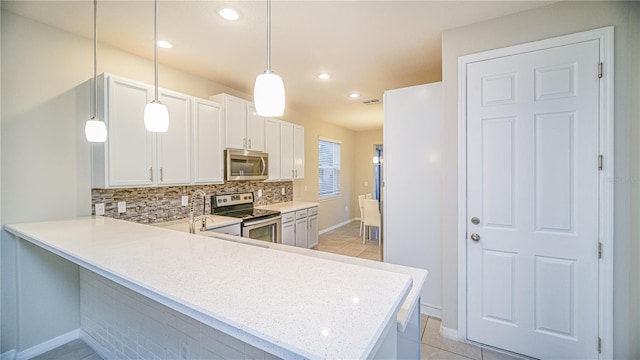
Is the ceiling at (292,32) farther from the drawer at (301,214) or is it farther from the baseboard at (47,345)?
the baseboard at (47,345)

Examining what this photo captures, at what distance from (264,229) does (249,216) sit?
1.07 feet

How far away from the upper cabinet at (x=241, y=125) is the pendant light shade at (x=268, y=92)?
2.29 metres

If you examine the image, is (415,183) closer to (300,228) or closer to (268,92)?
(268,92)

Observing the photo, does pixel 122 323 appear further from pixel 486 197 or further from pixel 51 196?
pixel 486 197

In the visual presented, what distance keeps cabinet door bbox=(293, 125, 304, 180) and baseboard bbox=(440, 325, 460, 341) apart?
3.14 metres

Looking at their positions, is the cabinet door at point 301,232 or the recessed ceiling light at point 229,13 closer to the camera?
the recessed ceiling light at point 229,13

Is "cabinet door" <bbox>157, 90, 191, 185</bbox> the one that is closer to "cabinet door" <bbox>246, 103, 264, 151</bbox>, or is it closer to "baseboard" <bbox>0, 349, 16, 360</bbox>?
"cabinet door" <bbox>246, 103, 264, 151</bbox>

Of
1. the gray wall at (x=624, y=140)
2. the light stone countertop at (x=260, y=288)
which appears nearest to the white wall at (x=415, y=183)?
the gray wall at (x=624, y=140)

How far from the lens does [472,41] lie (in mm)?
2205

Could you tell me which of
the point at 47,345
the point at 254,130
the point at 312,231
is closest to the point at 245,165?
the point at 254,130

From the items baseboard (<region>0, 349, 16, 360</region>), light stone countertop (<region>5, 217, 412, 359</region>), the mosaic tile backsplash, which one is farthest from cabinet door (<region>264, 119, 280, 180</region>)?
baseboard (<region>0, 349, 16, 360</region>)

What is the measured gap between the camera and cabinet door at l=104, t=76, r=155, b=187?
2.29 meters

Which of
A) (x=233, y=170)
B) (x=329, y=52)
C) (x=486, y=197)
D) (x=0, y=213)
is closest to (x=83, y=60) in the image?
(x=0, y=213)

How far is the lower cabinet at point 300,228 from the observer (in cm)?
397
